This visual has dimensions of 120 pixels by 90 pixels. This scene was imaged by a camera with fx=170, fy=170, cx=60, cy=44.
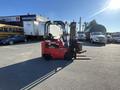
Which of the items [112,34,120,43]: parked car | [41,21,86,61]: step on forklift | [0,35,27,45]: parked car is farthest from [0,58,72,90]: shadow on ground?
[112,34,120,43]: parked car

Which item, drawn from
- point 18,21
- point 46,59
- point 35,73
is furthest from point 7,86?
point 18,21

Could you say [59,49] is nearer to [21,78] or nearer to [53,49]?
[53,49]

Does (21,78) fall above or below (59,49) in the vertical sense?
below

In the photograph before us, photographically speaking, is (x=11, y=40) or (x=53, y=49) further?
(x=11, y=40)

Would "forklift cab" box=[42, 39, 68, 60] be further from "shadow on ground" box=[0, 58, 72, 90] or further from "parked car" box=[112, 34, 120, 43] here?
"parked car" box=[112, 34, 120, 43]

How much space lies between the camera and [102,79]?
6.57 meters

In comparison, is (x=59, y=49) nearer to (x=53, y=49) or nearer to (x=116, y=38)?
(x=53, y=49)

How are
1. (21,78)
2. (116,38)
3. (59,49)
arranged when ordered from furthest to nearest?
(116,38)
(59,49)
(21,78)

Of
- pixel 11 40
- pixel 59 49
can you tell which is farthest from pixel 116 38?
pixel 59 49

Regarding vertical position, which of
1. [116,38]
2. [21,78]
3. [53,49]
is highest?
[116,38]

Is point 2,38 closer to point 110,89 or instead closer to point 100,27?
point 110,89

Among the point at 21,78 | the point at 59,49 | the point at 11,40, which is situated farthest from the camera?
the point at 11,40

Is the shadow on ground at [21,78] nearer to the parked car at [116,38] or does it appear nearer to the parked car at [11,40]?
the parked car at [11,40]

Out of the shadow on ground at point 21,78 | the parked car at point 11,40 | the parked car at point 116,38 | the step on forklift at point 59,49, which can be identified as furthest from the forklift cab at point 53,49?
the parked car at point 116,38
